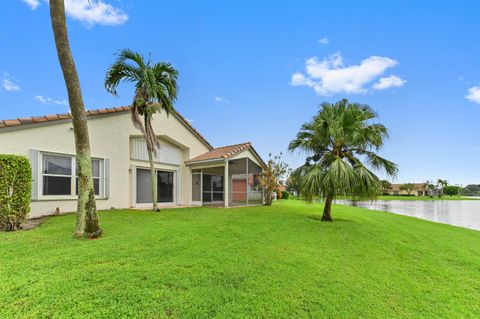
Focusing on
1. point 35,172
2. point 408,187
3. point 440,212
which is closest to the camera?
point 35,172

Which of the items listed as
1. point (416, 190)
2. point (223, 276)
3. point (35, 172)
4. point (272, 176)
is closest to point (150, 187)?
point (35, 172)

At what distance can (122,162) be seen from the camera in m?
13.0

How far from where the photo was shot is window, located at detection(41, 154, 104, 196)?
398 inches

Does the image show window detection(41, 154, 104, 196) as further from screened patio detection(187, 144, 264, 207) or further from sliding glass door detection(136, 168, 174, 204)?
screened patio detection(187, 144, 264, 207)

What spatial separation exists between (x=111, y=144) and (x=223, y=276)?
420 inches

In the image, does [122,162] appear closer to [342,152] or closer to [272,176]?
[272,176]

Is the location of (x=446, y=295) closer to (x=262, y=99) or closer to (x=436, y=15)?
(x=436, y=15)

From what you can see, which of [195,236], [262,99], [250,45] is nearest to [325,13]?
[250,45]

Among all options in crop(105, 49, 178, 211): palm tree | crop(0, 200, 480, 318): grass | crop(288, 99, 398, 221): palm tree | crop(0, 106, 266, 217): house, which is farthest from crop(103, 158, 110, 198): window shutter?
crop(288, 99, 398, 221): palm tree

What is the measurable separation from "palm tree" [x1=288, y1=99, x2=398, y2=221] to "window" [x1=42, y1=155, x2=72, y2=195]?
406 inches

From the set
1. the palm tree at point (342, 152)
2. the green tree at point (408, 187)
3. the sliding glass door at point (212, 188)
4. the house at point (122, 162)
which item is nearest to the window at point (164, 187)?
the house at point (122, 162)

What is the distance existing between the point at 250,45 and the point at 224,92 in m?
4.08

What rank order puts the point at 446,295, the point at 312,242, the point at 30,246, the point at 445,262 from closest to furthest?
the point at 446,295 → the point at 30,246 → the point at 445,262 → the point at 312,242

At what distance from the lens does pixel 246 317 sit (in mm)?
3314
